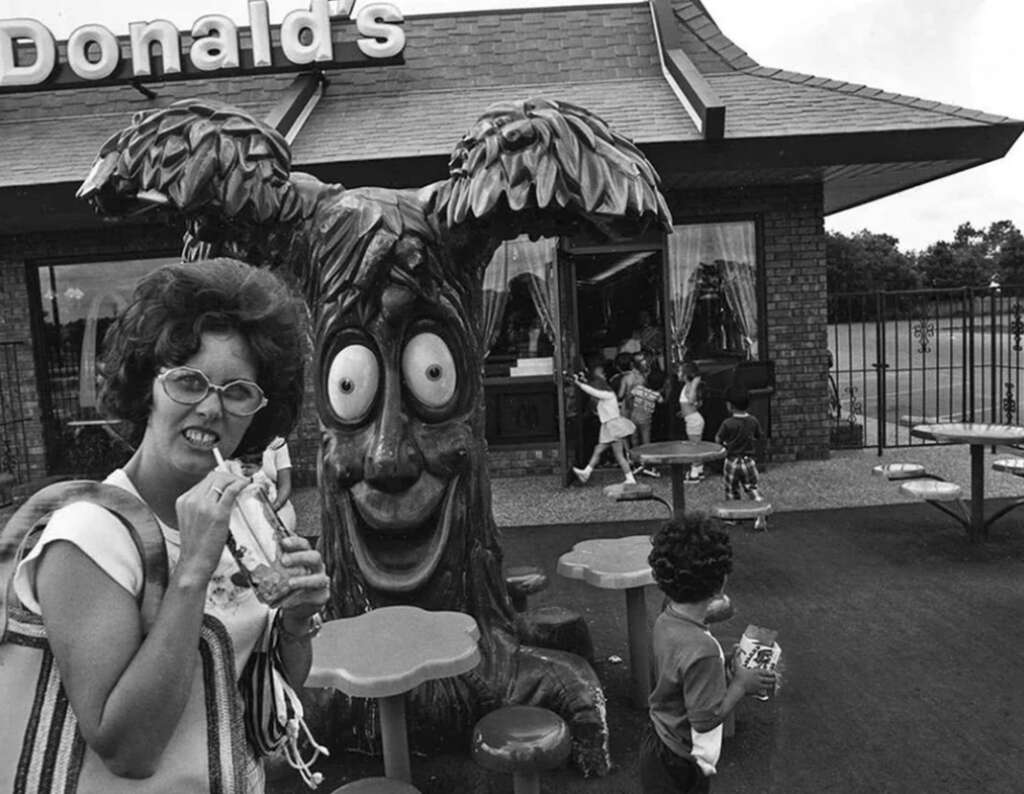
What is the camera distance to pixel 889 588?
203 inches

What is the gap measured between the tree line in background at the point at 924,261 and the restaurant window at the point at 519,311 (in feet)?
97.1

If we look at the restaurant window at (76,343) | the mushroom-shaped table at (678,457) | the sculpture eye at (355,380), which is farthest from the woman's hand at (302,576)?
the restaurant window at (76,343)

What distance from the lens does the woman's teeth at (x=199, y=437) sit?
133 centimetres

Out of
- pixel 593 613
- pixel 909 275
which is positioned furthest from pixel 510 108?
pixel 909 275

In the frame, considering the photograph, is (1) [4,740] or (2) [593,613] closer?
(1) [4,740]

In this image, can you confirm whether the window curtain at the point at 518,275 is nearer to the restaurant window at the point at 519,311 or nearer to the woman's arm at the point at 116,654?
the restaurant window at the point at 519,311

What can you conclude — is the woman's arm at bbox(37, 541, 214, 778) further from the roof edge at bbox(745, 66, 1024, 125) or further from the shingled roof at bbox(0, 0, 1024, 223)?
the roof edge at bbox(745, 66, 1024, 125)

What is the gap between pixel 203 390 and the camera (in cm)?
134

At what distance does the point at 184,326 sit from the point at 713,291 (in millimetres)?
8287

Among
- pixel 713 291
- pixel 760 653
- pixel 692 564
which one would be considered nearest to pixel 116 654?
pixel 692 564

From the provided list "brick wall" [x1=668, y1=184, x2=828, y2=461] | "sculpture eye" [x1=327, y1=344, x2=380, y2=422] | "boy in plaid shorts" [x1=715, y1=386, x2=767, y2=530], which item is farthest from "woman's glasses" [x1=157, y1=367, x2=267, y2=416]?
"brick wall" [x1=668, y1=184, x2=828, y2=461]

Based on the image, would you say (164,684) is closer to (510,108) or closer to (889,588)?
(510,108)

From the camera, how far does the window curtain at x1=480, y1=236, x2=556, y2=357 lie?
9016mm

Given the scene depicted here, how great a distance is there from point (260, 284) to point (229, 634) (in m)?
0.57
